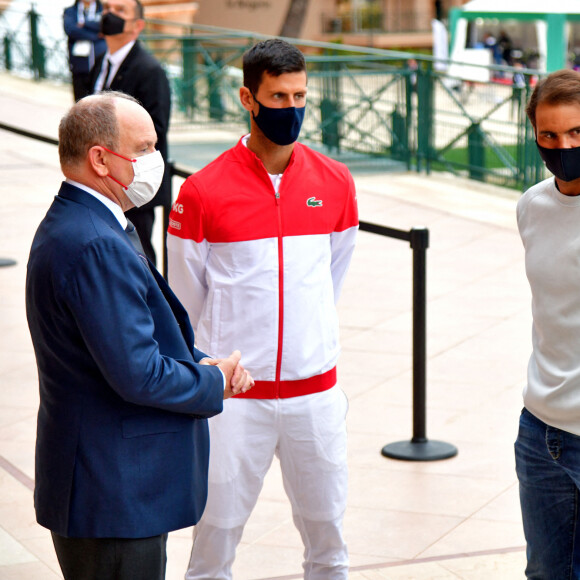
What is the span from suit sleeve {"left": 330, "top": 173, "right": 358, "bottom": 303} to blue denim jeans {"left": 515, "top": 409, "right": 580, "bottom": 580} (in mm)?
844

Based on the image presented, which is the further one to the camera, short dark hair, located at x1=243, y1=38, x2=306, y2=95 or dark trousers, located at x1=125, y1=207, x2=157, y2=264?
dark trousers, located at x1=125, y1=207, x2=157, y2=264

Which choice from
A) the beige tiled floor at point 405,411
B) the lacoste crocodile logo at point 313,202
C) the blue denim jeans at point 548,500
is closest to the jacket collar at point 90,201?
the lacoste crocodile logo at point 313,202

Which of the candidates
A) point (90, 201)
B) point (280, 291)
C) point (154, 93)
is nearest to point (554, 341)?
point (280, 291)

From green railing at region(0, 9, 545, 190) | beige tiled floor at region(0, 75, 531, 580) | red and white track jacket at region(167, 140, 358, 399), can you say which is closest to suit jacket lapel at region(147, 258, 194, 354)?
red and white track jacket at region(167, 140, 358, 399)

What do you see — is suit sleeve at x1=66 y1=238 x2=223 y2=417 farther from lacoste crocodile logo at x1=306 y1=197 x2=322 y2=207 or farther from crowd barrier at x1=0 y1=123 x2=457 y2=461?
crowd barrier at x1=0 y1=123 x2=457 y2=461

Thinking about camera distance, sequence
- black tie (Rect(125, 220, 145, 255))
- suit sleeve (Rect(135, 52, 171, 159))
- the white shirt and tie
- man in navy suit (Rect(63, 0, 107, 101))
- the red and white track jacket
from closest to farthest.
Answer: black tie (Rect(125, 220, 145, 255)) < the red and white track jacket < suit sleeve (Rect(135, 52, 171, 159)) < the white shirt and tie < man in navy suit (Rect(63, 0, 107, 101))

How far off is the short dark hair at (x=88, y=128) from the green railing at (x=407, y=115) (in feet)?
30.5

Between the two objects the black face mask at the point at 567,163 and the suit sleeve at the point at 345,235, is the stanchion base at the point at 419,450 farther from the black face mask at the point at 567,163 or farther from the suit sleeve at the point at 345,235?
the black face mask at the point at 567,163

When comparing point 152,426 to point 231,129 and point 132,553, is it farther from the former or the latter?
point 231,129

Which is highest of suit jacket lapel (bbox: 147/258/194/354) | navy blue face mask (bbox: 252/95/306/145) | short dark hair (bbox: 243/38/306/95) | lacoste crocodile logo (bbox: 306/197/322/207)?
short dark hair (bbox: 243/38/306/95)

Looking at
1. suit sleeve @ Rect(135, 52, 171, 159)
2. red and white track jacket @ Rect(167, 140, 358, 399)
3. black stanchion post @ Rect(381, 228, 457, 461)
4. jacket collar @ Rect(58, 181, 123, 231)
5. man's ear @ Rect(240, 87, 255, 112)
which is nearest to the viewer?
jacket collar @ Rect(58, 181, 123, 231)

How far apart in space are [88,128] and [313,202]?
3.14 ft

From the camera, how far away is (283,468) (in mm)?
3586

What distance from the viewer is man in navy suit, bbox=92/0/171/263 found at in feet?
21.4
